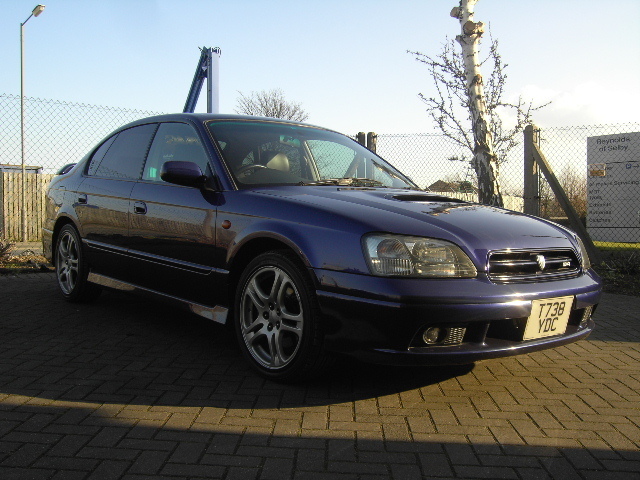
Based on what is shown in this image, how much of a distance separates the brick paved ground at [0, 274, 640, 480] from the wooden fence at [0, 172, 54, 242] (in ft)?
27.5

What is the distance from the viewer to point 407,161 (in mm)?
9391

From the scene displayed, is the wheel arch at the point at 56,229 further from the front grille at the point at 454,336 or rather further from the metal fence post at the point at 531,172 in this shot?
the metal fence post at the point at 531,172

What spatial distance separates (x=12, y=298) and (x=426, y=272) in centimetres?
468

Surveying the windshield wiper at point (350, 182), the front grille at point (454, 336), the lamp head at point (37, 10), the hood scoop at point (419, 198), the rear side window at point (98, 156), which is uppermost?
the lamp head at point (37, 10)

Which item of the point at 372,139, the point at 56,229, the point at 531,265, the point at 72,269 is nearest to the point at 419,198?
the point at 531,265

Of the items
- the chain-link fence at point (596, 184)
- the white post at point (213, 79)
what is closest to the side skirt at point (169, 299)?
the chain-link fence at point (596, 184)

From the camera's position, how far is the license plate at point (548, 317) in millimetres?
3146

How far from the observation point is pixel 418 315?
→ 114 inches

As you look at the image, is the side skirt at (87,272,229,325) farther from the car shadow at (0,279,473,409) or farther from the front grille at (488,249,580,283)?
the front grille at (488,249,580,283)

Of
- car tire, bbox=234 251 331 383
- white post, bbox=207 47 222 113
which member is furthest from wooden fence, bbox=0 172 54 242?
car tire, bbox=234 251 331 383

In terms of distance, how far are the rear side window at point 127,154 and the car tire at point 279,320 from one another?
5.53ft

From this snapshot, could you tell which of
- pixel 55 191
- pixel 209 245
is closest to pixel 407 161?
pixel 55 191

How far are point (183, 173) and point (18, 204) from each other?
31.8 feet

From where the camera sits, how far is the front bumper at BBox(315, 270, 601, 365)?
291 cm
